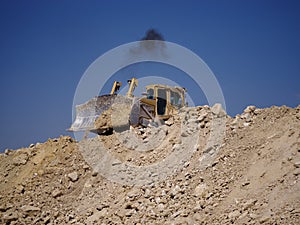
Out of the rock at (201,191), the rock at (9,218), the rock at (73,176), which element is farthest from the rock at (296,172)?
the rock at (9,218)

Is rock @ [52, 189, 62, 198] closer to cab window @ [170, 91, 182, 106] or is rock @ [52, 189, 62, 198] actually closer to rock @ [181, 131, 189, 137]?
rock @ [181, 131, 189, 137]

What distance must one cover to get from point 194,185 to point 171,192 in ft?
1.48

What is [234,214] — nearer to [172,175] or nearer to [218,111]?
[172,175]

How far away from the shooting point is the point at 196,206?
7289mm

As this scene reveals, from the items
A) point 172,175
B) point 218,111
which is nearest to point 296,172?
point 172,175

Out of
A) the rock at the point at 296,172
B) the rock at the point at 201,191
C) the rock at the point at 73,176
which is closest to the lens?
the rock at the point at 296,172

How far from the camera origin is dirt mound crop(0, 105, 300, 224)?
6.96 meters

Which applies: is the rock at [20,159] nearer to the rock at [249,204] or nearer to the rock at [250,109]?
the rock at [250,109]

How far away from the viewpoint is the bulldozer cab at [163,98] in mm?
14963

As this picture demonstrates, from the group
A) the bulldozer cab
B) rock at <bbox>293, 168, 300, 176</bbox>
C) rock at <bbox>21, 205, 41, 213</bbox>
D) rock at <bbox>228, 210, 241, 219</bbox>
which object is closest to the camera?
rock at <bbox>228, 210, 241, 219</bbox>

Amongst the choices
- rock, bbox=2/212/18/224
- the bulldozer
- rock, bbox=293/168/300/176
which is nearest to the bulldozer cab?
the bulldozer

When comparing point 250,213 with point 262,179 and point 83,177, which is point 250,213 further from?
point 83,177

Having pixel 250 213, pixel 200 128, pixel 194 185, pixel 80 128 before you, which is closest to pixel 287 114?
pixel 200 128

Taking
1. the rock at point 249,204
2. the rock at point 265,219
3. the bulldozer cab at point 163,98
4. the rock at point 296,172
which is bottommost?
the rock at point 265,219
